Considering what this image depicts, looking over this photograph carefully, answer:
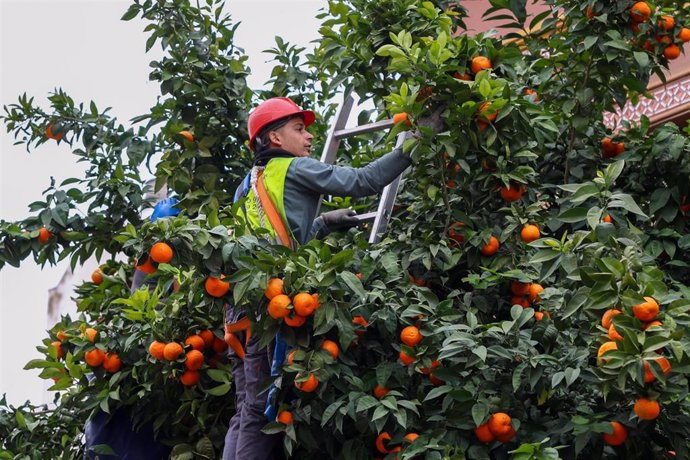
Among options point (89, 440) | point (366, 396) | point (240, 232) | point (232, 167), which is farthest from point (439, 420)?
point (232, 167)

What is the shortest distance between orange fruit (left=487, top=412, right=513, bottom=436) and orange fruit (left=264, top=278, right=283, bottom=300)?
940mm

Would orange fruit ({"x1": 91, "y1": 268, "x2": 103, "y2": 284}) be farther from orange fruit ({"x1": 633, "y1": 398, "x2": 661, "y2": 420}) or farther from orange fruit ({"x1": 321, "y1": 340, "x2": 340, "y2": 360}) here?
orange fruit ({"x1": 633, "y1": 398, "x2": 661, "y2": 420})

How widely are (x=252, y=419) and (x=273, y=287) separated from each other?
80 cm

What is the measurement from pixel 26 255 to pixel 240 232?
2.42m

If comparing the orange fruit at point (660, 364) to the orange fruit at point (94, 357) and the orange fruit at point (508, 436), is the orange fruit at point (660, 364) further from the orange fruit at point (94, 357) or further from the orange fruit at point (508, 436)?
the orange fruit at point (94, 357)

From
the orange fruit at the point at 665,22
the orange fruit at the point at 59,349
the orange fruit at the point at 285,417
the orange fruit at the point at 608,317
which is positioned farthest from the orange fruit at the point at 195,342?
the orange fruit at the point at 665,22

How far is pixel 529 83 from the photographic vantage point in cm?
630

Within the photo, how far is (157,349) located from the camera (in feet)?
18.6

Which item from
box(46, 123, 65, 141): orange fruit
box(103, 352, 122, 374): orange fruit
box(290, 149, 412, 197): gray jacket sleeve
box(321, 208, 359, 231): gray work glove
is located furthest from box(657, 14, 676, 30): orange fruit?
box(46, 123, 65, 141): orange fruit

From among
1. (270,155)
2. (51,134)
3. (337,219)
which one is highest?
(51,134)

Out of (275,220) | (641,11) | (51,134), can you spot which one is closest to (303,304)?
(275,220)

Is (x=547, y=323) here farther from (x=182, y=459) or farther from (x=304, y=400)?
(x=182, y=459)

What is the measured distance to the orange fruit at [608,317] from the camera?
14.2 ft

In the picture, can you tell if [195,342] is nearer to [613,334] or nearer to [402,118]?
[402,118]
